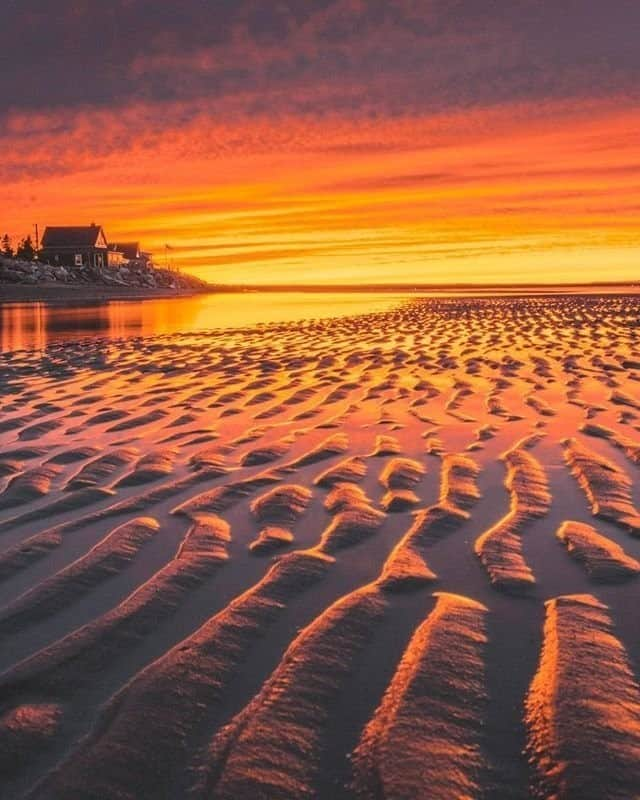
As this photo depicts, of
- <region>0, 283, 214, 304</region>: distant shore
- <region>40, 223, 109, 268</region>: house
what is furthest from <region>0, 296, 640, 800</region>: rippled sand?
<region>40, 223, 109, 268</region>: house

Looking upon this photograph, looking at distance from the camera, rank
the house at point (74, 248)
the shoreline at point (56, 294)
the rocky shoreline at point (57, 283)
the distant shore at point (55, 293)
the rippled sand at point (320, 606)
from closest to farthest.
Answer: the rippled sand at point (320, 606) → the shoreline at point (56, 294) → the distant shore at point (55, 293) → the rocky shoreline at point (57, 283) → the house at point (74, 248)

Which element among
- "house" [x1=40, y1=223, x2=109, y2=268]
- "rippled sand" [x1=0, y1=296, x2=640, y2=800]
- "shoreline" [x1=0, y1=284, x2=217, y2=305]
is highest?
"house" [x1=40, y1=223, x2=109, y2=268]

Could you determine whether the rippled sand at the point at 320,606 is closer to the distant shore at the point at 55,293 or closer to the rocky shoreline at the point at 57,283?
the distant shore at the point at 55,293

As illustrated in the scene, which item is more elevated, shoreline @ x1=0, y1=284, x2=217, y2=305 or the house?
the house

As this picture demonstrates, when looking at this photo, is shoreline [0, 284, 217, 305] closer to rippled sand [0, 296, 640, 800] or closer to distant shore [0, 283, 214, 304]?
distant shore [0, 283, 214, 304]

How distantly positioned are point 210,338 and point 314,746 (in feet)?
67.5

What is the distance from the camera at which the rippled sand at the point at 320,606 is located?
2527mm

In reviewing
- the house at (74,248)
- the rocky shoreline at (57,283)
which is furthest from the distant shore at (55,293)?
the house at (74,248)

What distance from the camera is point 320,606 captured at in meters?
3.79

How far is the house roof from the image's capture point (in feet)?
338

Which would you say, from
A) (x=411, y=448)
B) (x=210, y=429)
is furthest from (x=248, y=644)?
(x=210, y=429)

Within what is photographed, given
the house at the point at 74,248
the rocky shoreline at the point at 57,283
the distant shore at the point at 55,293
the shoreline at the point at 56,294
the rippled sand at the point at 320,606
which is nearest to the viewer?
the rippled sand at the point at 320,606

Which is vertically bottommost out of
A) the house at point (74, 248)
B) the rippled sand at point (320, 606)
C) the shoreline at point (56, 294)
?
the shoreline at point (56, 294)

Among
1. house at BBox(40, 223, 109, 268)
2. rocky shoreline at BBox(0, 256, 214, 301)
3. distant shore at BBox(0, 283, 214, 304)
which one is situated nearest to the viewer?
distant shore at BBox(0, 283, 214, 304)
